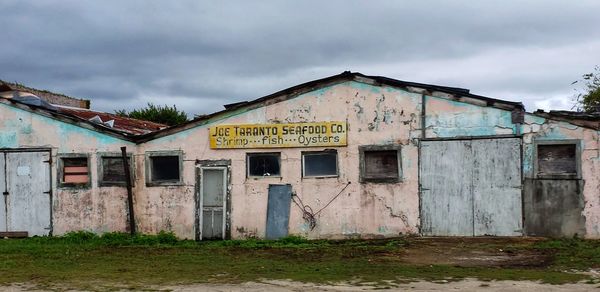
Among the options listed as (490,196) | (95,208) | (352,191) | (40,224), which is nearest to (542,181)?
(490,196)

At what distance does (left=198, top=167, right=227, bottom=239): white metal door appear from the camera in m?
15.6

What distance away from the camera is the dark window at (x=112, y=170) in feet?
53.2

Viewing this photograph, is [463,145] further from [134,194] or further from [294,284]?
[134,194]

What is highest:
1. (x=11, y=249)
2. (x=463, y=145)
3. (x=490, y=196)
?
(x=463, y=145)

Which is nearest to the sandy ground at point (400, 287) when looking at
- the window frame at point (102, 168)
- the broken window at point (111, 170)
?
the window frame at point (102, 168)

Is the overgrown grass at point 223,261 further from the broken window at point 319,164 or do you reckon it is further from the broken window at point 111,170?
the broken window at point 319,164

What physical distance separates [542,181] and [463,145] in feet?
6.01

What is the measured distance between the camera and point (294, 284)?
9250 mm

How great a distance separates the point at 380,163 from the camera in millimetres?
14867

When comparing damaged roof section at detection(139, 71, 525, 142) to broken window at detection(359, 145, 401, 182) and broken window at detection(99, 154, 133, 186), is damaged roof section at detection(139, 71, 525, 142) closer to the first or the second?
broken window at detection(99, 154, 133, 186)

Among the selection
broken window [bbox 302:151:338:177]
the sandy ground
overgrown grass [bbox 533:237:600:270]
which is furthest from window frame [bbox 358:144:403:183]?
the sandy ground

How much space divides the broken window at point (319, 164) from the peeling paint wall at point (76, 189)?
4.49 m

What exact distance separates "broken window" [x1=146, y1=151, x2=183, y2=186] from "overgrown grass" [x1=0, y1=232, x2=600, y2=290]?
1.36 m

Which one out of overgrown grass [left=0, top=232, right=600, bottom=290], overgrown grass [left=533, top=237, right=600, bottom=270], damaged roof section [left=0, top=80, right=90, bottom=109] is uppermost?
damaged roof section [left=0, top=80, right=90, bottom=109]
